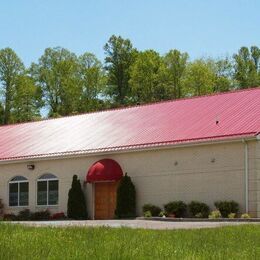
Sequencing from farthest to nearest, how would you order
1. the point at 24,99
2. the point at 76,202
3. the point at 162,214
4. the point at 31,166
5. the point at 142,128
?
the point at 24,99
the point at 31,166
the point at 142,128
the point at 76,202
the point at 162,214

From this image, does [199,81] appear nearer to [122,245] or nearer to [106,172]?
[106,172]

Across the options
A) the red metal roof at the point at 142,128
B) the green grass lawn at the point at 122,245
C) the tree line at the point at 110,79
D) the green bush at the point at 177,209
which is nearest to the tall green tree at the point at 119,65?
the tree line at the point at 110,79

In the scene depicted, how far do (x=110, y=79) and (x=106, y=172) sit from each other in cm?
4690

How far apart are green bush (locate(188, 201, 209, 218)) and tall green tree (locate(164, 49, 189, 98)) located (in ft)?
146

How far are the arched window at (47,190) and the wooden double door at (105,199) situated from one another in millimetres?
2928

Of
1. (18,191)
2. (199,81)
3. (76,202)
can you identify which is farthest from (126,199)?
(199,81)

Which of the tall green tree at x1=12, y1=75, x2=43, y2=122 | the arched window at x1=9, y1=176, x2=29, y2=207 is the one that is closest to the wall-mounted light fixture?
the arched window at x1=9, y1=176, x2=29, y2=207

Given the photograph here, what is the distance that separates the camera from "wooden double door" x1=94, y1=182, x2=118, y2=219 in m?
35.8

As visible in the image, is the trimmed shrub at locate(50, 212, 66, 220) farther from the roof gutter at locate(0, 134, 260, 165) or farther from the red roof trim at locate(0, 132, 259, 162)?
the red roof trim at locate(0, 132, 259, 162)

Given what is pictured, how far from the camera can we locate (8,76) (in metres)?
76.4

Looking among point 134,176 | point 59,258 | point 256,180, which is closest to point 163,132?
point 134,176

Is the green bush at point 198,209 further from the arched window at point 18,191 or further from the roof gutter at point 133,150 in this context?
the arched window at point 18,191

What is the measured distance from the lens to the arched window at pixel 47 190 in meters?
38.3

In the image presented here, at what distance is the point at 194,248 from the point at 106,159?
21.5 metres
